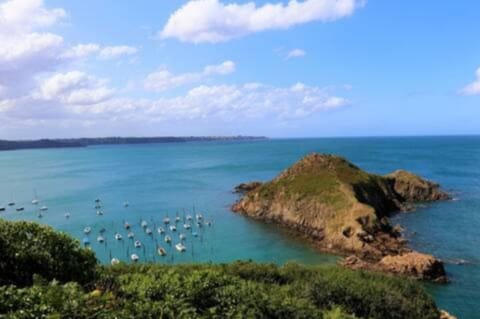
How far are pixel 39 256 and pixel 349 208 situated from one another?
2066 inches

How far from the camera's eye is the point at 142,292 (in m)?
16.0

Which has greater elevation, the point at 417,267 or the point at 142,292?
the point at 142,292

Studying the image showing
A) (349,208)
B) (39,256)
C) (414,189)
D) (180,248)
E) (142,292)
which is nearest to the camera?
(142,292)

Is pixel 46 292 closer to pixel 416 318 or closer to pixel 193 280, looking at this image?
pixel 193 280

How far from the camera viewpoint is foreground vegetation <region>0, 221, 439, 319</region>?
12648 millimetres

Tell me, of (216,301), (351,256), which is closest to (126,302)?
(216,301)

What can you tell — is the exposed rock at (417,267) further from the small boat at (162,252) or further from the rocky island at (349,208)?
the small boat at (162,252)

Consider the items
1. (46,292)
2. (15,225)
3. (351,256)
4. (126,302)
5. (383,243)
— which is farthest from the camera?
(383,243)

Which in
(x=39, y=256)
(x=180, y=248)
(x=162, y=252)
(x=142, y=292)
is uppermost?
(x=39, y=256)

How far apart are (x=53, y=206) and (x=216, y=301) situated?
89.8m

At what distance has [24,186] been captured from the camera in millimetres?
136000

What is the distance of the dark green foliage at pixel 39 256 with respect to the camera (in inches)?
714

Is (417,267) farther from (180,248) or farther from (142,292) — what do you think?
(142,292)

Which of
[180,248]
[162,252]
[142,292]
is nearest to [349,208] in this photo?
[180,248]
